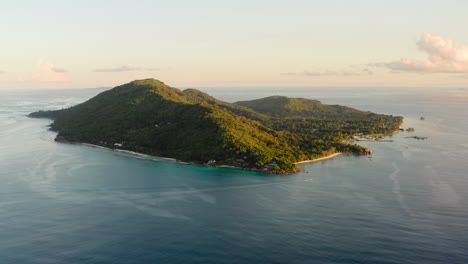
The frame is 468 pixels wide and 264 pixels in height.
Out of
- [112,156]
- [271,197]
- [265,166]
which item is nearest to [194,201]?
[271,197]

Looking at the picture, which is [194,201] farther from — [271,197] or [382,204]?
[382,204]

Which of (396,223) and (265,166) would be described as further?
(265,166)

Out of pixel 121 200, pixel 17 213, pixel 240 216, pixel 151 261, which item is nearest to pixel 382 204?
pixel 240 216

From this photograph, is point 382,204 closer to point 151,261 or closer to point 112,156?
point 151,261

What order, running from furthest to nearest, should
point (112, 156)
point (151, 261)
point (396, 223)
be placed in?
1. point (112, 156)
2. point (396, 223)
3. point (151, 261)

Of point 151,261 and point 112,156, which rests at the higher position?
point 112,156

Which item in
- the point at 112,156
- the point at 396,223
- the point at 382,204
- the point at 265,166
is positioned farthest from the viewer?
the point at 112,156

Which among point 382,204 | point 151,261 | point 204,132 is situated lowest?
point 151,261
